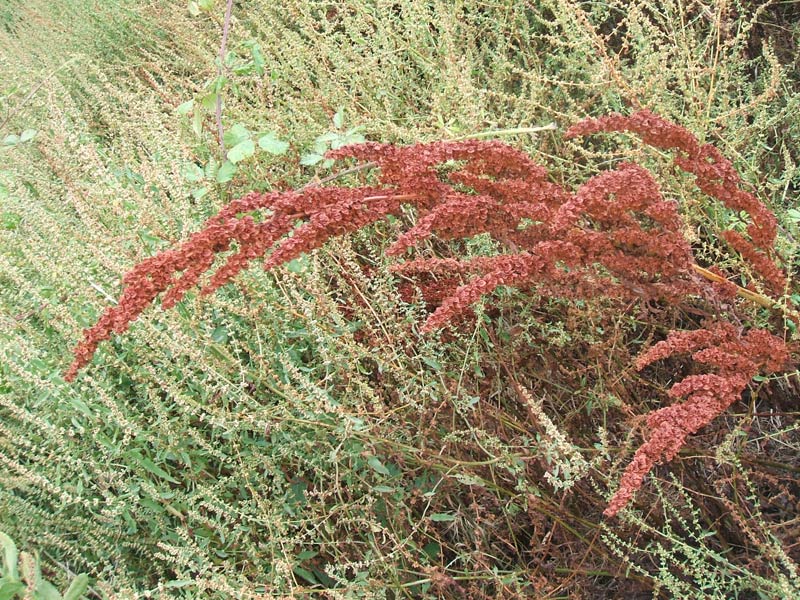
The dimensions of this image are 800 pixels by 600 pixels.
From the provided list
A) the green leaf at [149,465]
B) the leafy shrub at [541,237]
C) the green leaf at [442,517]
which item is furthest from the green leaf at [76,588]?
the green leaf at [442,517]

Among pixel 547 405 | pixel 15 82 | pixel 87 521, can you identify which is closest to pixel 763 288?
pixel 547 405

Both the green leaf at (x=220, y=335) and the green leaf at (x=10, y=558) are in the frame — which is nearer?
the green leaf at (x=10, y=558)

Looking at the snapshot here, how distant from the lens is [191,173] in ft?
7.13

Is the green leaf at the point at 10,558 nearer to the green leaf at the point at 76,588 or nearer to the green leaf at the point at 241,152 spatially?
the green leaf at the point at 76,588

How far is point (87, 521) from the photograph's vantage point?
1695 millimetres

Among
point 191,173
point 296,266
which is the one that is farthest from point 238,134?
point 296,266

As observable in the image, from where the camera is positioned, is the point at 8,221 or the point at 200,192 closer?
the point at 200,192

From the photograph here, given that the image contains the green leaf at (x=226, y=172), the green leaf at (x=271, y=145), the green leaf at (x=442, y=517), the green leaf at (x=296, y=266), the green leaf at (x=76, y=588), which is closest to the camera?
the green leaf at (x=76, y=588)

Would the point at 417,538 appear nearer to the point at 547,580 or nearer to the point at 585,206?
the point at 547,580

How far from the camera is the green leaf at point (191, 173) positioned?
215cm

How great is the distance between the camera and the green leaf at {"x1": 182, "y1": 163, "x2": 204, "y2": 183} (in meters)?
2.15

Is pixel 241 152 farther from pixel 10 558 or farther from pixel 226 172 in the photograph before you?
pixel 10 558

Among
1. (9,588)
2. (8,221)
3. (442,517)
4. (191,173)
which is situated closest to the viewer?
(9,588)

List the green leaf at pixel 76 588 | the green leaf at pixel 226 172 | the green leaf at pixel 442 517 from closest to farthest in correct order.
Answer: the green leaf at pixel 76 588 → the green leaf at pixel 442 517 → the green leaf at pixel 226 172
